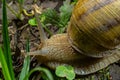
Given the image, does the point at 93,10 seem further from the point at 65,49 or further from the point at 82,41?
the point at 65,49

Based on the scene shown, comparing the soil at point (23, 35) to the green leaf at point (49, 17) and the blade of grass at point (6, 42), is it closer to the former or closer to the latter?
the green leaf at point (49, 17)

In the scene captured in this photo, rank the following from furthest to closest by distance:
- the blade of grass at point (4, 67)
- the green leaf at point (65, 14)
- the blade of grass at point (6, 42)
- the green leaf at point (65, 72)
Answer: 1. the green leaf at point (65, 14)
2. the green leaf at point (65, 72)
3. the blade of grass at point (6, 42)
4. the blade of grass at point (4, 67)

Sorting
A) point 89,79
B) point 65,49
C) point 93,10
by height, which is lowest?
point 89,79

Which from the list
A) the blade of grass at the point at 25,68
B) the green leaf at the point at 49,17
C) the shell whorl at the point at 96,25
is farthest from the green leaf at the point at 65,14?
the blade of grass at the point at 25,68

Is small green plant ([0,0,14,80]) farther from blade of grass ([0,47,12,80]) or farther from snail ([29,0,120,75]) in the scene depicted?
snail ([29,0,120,75])

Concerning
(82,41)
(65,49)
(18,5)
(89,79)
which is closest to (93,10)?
(82,41)
